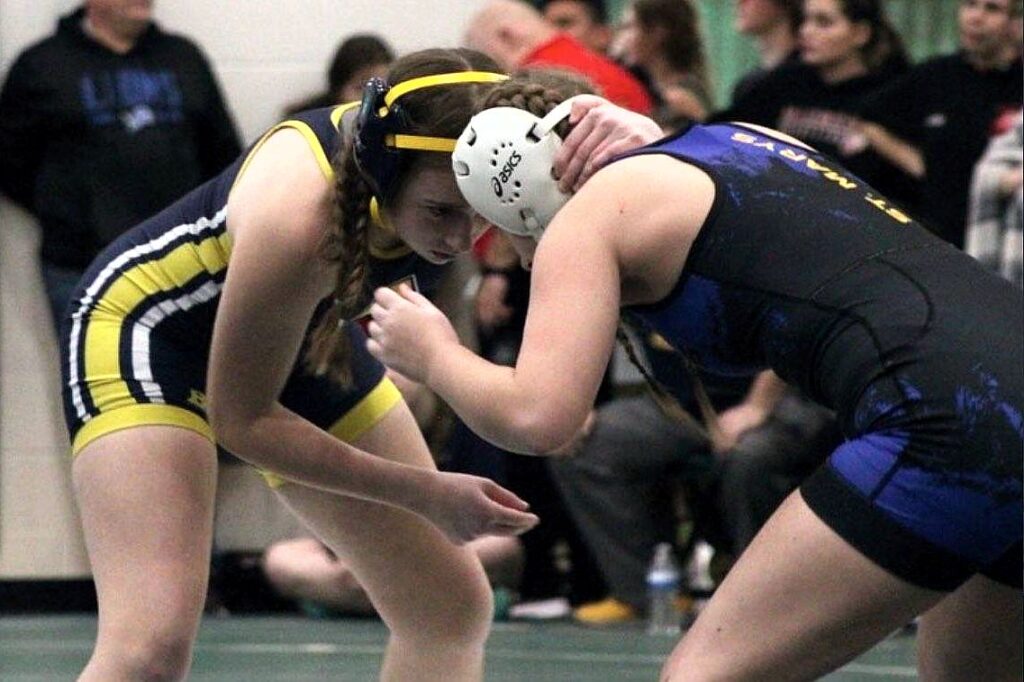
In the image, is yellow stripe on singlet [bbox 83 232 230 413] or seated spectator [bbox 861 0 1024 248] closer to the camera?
yellow stripe on singlet [bbox 83 232 230 413]

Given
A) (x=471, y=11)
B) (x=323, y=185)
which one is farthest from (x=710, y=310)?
(x=471, y=11)

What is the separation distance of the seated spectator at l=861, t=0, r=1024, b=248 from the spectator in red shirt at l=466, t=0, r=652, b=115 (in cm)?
75

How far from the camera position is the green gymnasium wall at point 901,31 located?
9.68 metres

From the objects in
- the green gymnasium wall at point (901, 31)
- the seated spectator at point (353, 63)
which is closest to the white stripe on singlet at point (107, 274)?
the seated spectator at point (353, 63)

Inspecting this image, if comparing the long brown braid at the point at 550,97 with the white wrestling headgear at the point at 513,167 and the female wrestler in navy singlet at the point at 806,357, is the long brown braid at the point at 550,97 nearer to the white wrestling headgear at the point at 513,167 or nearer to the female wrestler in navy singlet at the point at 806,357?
the white wrestling headgear at the point at 513,167

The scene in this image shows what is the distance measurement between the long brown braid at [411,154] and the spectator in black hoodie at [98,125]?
4.11m

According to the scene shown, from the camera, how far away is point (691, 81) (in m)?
7.15

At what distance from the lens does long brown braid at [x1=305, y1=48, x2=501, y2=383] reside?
320 cm

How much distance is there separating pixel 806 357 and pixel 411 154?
78 cm

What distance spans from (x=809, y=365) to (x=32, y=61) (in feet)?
16.8

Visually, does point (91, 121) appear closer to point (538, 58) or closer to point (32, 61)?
point (32, 61)

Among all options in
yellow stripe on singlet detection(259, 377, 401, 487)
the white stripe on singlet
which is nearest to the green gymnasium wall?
yellow stripe on singlet detection(259, 377, 401, 487)

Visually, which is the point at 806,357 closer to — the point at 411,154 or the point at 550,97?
the point at 550,97

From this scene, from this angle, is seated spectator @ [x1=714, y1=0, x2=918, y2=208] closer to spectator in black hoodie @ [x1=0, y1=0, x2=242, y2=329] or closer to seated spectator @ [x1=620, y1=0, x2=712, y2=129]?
seated spectator @ [x1=620, y1=0, x2=712, y2=129]
